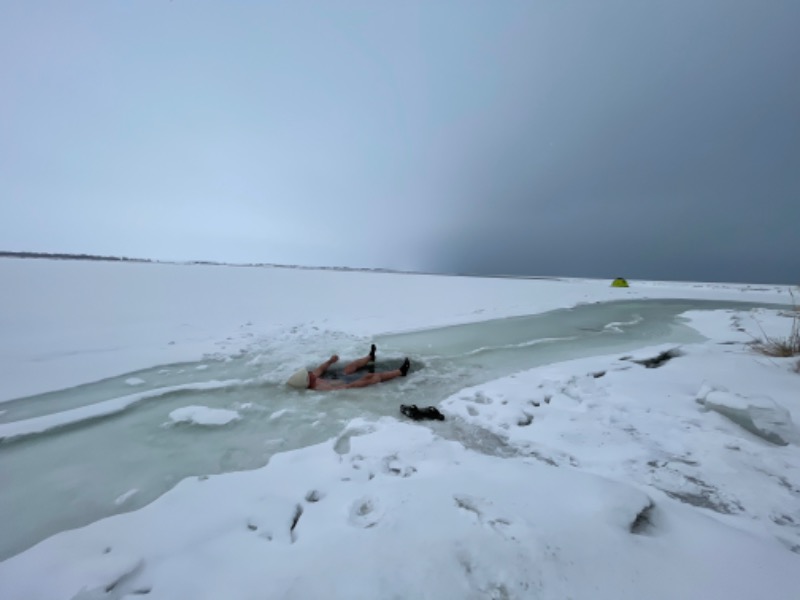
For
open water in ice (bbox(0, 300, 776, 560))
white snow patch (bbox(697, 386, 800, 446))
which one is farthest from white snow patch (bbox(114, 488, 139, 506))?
white snow patch (bbox(697, 386, 800, 446))

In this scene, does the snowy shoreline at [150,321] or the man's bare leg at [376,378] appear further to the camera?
the snowy shoreline at [150,321]

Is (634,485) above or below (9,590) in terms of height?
above

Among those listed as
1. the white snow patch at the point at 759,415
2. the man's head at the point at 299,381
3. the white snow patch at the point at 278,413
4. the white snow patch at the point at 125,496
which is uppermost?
the white snow patch at the point at 759,415

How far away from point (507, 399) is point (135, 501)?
3.41m

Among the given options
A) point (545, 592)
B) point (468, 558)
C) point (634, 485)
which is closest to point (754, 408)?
point (634, 485)

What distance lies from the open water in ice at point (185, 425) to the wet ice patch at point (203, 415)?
3.5 inches

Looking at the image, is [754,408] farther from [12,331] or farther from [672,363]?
[12,331]

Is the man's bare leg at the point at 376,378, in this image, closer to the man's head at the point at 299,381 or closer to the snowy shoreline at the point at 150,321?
the man's head at the point at 299,381

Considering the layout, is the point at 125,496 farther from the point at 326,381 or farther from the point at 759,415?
the point at 759,415

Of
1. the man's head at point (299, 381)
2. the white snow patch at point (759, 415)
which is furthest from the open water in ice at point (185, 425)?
the white snow patch at point (759, 415)

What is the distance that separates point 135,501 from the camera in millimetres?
2047

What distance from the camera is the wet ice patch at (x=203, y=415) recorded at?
3.22 meters

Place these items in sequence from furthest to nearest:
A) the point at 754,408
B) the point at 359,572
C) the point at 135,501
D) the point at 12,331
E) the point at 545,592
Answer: the point at 12,331 < the point at 754,408 < the point at 135,501 < the point at 359,572 < the point at 545,592

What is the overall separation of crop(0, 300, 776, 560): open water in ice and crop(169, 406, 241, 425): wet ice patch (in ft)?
0.30
